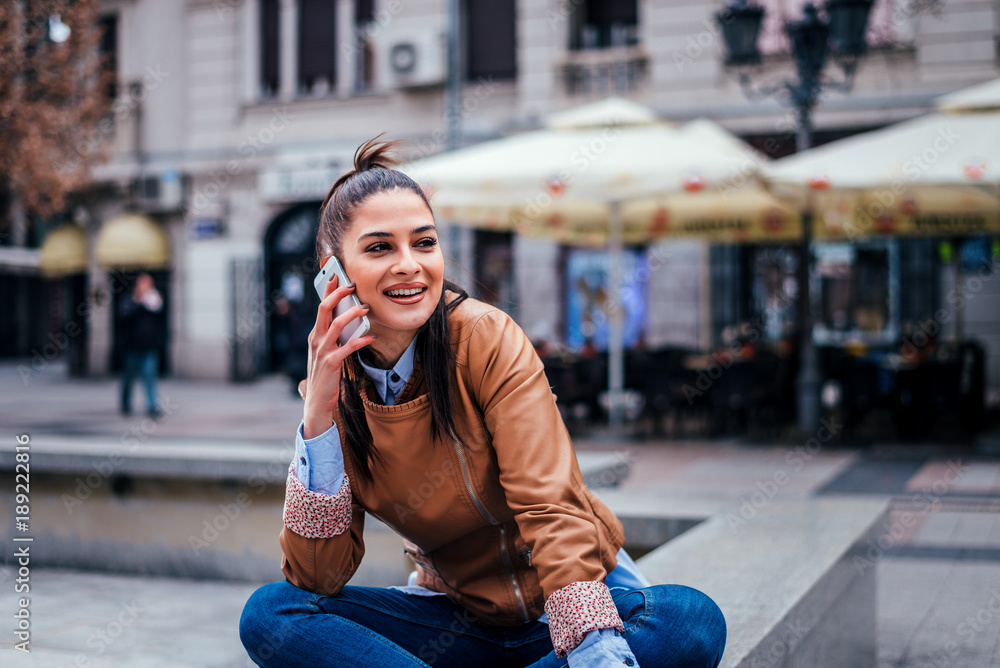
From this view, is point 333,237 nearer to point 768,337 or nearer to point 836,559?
point 836,559

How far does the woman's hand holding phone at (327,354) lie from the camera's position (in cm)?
182

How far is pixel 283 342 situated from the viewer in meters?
19.6

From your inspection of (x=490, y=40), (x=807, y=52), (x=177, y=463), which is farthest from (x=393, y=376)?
(x=490, y=40)

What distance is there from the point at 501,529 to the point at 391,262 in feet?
1.90

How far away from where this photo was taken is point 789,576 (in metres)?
2.71

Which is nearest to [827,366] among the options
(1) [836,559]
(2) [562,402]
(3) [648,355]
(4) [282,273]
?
(3) [648,355]

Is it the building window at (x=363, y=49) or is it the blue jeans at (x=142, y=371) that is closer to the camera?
the blue jeans at (x=142, y=371)

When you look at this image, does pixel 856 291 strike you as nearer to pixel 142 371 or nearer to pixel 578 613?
pixel 142 371

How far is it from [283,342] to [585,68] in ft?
26.0

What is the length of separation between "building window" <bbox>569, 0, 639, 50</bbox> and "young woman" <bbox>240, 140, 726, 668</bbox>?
15694mm

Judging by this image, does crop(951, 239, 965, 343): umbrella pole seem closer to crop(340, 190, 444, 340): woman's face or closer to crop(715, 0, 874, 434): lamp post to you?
crop(715, 0, 874, 434): lamp post

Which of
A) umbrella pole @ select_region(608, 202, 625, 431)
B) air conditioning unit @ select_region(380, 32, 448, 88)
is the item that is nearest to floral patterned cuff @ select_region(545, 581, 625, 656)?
umbrella pole @ select_region(608, 202, 625, 431)

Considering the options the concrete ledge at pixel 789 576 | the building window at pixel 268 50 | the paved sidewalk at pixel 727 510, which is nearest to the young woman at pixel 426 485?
the concrete ledge at pixel 789 576

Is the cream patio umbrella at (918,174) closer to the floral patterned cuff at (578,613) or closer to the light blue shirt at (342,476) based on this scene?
the light blue shirt at (342,476)
